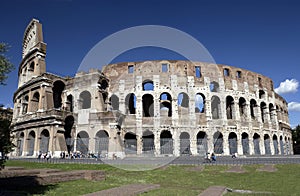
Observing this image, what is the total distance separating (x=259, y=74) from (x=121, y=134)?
21.6 meters

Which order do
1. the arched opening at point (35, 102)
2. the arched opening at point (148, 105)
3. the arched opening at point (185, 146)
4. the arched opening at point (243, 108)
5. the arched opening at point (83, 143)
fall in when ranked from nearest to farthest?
the arched opening at point (83, 143), the arched opening at point (185, 146), the arched opening at point (35, 102), the arched opening at point (243, 108), the arched opening at point (148, 105)

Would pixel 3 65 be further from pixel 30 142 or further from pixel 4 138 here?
pixel 30 142

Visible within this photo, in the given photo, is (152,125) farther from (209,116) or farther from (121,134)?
(209,116)

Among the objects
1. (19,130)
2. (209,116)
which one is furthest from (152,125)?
(19,130)

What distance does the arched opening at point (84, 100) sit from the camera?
92.8ft

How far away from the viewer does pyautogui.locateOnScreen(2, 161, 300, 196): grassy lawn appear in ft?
24.1

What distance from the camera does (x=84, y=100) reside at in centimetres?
2955

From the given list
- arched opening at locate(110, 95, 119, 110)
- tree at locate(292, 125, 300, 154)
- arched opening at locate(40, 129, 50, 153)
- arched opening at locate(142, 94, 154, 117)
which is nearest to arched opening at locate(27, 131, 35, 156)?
arched opening at locate(40, 129, 50, 153)

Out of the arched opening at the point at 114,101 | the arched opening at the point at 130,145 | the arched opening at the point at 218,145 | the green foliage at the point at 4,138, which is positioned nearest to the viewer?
the green foliage at the point at 4,138

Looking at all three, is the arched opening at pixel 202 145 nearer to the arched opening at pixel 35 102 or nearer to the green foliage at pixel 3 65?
the arched opening at pixel 35 102

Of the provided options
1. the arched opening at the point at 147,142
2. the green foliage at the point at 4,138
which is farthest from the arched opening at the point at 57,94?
the green foliage at the point at 4,138

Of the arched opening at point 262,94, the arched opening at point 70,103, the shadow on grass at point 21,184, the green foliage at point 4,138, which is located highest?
the arched opening at point 262,94

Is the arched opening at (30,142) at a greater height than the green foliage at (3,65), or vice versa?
the green foliage at (3,65)

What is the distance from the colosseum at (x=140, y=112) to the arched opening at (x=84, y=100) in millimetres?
122
